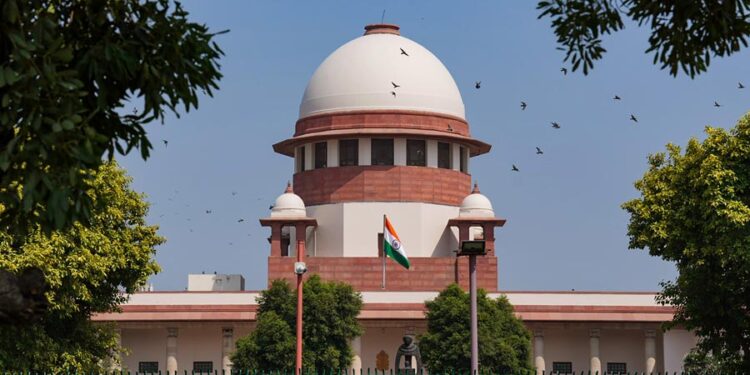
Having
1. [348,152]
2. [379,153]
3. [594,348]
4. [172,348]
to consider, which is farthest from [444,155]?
[172,348]

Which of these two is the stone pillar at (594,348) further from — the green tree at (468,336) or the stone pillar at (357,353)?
the stone pillar at (357,353)

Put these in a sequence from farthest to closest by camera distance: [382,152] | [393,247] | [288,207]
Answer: [382,152], [288,207], [393,247]

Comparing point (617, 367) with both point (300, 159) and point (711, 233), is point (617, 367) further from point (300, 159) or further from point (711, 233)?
point (711, 233)

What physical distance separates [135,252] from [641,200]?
573 inches

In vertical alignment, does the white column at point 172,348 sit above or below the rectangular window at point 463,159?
below

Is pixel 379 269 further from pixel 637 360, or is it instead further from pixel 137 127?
pixel 137 127

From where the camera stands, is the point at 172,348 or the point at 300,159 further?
the point at 300,159

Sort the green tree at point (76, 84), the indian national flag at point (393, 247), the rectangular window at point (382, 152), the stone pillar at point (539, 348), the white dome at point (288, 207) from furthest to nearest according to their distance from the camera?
the rectangular window at point (382, 152) < the white dome at point (288, 207) < the stone pillar at point (539, 348) < the indian national flag at point (393, 247) < the green tree at point (76, 84)

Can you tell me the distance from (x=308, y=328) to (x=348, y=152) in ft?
46.9

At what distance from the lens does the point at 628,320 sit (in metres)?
63.3

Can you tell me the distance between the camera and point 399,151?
6769 centimetres

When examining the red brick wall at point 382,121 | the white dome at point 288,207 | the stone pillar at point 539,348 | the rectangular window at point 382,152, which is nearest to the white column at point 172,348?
the white dome at point 288,207

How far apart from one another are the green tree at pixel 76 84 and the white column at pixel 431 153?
52.7 m

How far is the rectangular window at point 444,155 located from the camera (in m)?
68.9
